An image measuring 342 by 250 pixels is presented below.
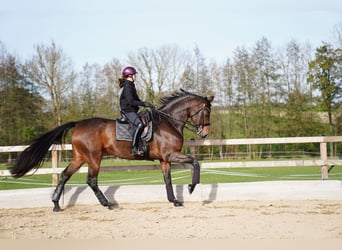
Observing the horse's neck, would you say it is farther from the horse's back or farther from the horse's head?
the horse's back

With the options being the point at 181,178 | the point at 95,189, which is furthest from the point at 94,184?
the point at 181,178

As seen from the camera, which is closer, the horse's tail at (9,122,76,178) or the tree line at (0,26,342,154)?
the horse's tail at (9,122,76,178)

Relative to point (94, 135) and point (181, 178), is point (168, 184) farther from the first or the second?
point (181, 178)

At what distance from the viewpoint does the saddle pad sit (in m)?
7.28

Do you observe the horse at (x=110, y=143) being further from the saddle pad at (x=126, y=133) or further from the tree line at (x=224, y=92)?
the tree line at (x=224, y=92)

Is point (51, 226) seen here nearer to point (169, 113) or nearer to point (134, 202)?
point (134, 202)

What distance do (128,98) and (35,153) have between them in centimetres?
215

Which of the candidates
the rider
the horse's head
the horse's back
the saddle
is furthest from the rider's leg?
the horse's head

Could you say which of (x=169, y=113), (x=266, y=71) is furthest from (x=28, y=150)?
(x=266, y=71)

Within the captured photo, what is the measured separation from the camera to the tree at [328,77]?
3503cm

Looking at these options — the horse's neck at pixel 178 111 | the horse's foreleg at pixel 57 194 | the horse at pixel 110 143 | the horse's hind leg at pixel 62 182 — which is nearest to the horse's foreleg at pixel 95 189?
the horse at pixel 110 143

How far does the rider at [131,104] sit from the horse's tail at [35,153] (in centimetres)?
126

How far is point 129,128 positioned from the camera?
7340 millimetres

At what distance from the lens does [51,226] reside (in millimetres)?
5918
